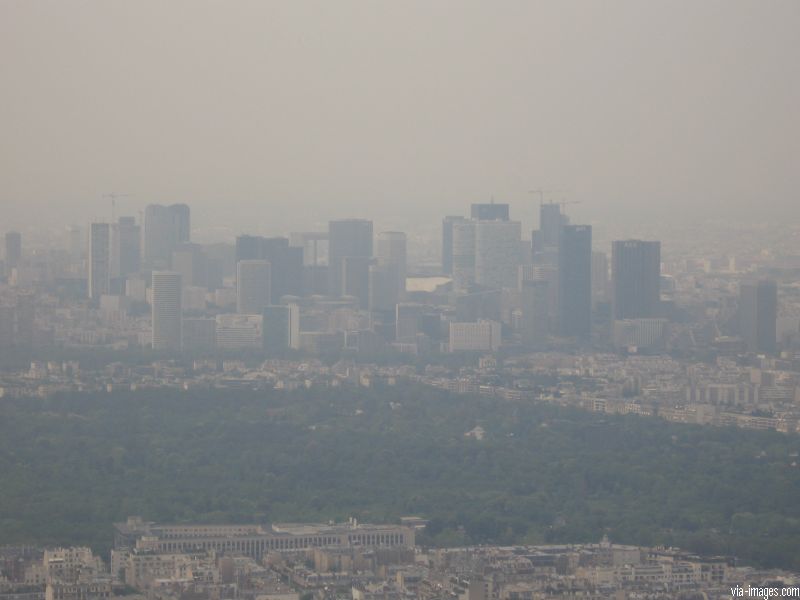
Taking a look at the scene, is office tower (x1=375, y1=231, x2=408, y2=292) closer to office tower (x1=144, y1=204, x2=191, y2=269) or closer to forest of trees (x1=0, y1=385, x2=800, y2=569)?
office tower (x1=144, y1=204, x2=191, y2=269)

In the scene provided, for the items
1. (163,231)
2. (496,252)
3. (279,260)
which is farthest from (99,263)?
(496,252)

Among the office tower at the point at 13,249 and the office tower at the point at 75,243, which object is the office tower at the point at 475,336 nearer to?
the office tower at the point at 75,243

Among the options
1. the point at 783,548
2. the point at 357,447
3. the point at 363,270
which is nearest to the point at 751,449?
the point at 357,447

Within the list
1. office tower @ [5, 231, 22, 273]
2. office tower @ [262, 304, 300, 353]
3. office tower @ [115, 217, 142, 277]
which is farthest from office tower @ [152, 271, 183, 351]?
office tower @ [5, 231, 22, 273]

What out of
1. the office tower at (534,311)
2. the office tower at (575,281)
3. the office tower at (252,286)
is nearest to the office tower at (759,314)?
the office tower at (575,281)

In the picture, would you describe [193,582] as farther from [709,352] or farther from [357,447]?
[709,352]

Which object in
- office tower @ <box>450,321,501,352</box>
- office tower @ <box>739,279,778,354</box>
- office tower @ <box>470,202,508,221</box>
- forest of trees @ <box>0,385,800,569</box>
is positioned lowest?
forest of trees @ <box>0,385,800,569</box>
